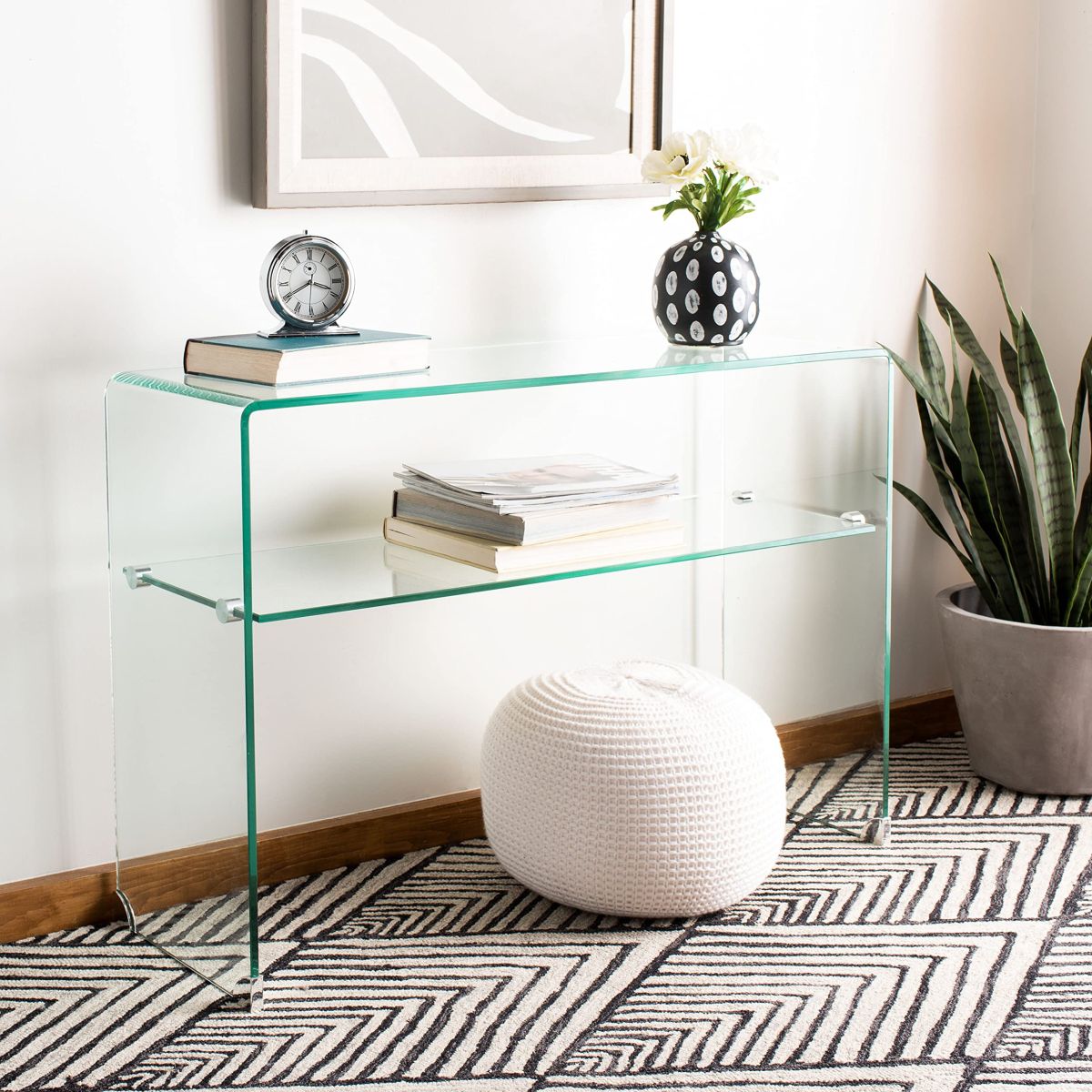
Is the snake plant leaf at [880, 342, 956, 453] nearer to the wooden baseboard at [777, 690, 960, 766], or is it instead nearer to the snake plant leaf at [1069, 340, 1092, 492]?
the snake plant leaf at [1069, 340, 1092, 492]

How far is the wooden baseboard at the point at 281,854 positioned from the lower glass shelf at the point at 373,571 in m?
0.30

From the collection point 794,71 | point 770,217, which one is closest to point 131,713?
point 770,217

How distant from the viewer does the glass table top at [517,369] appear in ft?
5.73

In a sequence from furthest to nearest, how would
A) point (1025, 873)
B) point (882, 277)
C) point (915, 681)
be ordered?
point (915, 681)
point (882, 277)
point (1025, 873)

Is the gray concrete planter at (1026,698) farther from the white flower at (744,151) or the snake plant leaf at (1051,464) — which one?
the white flower at (744,151)

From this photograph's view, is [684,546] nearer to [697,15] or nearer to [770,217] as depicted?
[770,217]

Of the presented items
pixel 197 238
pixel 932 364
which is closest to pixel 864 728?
pixel 932 364

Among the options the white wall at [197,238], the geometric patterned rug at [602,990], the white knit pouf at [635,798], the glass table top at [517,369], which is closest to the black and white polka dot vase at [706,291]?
the glass table top at [517,369]

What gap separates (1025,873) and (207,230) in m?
1.47

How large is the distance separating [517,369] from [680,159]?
1.36ft

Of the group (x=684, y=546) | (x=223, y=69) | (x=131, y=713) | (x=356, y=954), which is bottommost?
(x=356, y=954)

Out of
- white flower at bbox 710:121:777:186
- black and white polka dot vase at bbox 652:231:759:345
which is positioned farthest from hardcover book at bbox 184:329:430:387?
white flower at bbox 710:121:777:186

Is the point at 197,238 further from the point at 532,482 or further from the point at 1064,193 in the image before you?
the point at 1064,193

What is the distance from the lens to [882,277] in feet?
8.72
